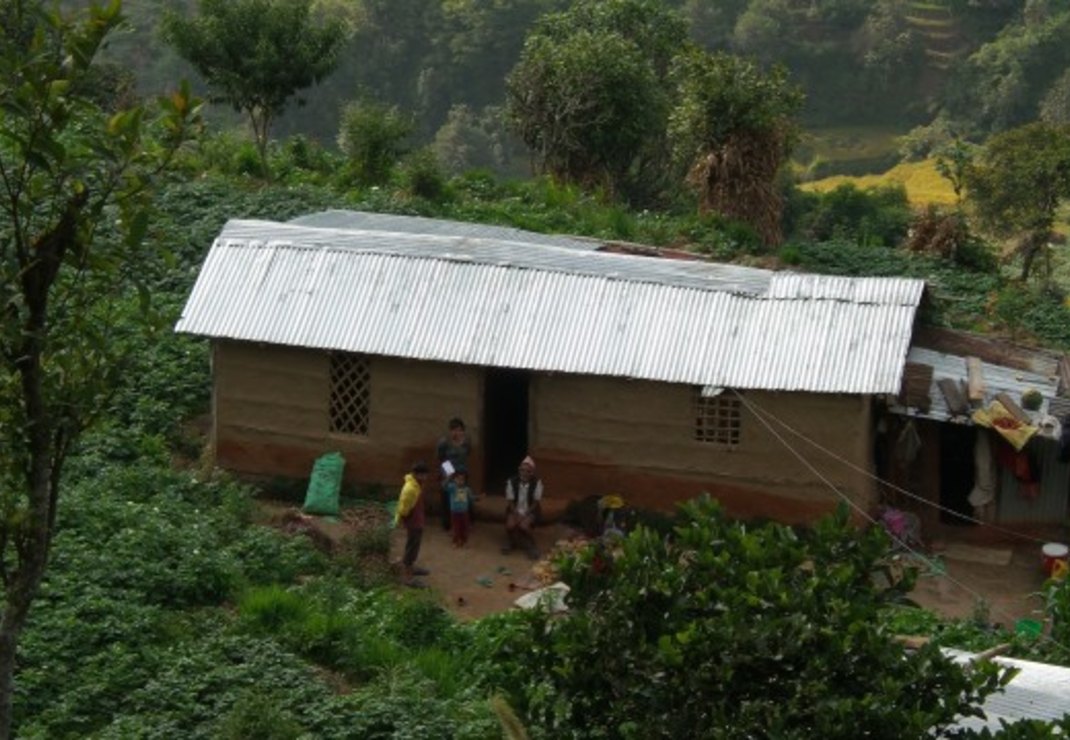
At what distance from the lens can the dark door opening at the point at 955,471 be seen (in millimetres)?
16781

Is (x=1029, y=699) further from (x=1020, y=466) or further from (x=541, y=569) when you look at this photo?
(x=1020, y=466)

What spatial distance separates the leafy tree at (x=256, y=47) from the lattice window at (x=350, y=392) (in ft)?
29.5

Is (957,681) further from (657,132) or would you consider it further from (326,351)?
(657,132)

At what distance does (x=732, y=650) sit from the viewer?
8.98m

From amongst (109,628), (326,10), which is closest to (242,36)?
(109,628)

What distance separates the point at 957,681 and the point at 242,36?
58.6 feet

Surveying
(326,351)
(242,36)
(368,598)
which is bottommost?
(368,598)

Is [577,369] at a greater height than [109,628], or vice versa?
[577,369]

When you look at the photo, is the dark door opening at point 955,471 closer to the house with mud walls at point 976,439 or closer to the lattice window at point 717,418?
the house with mud walls at point 976,439

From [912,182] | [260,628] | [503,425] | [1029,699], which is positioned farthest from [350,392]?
[912,182]

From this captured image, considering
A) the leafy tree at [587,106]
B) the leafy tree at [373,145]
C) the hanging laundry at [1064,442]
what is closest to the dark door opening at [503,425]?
the hanging laundry at [1064,442]

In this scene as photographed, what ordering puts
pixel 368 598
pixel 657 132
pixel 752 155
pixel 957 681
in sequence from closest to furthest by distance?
pixel 957 681
pixel 368 598
pixel 752 155
pixel 657 132

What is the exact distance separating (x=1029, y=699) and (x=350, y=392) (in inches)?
304

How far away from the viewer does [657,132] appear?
2820cm
